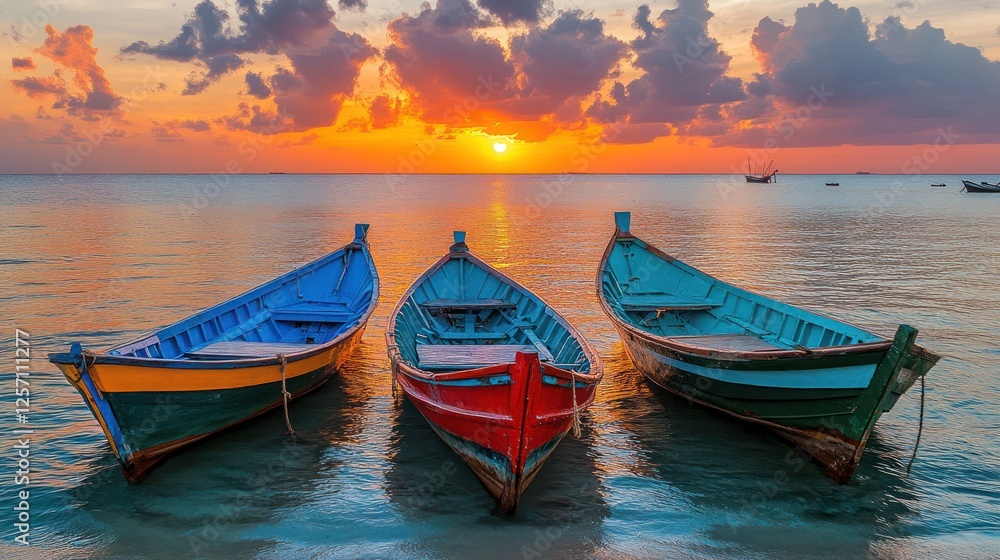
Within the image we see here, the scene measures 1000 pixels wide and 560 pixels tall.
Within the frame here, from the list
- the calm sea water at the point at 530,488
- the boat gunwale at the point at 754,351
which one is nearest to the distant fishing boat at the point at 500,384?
the calm sea water at the point at 530,488

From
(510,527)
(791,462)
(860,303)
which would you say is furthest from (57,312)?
(860,303)

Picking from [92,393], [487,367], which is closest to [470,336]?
[487,367]

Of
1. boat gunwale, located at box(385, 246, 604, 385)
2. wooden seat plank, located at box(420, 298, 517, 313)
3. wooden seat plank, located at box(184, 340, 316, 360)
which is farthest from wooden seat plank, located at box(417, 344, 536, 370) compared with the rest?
wooden seat plank, located at box(420, 298, 517, 313)

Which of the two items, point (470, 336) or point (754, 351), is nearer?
point (754, 351)

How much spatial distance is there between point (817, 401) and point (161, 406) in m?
8.77

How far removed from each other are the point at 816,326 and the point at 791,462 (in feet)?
8.71

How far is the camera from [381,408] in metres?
11.7

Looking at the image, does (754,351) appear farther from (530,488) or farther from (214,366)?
(214,366)

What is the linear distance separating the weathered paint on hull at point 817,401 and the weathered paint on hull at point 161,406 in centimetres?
678

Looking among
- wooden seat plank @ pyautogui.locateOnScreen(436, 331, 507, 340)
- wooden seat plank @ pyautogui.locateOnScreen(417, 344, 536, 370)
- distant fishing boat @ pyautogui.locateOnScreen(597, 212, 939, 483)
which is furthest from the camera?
wooden seat plank @ pyautogui.locateOnScreen(436, 331, 507, 340)

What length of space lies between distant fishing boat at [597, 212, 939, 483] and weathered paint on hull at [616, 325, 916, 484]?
15 millimetres

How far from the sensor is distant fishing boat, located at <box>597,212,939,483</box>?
7.95 meters

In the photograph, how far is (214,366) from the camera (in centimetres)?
881

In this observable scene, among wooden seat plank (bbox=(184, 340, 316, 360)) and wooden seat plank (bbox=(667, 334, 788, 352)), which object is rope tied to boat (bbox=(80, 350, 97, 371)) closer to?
wooden seat plank (bbox=(184, 340, 316, 360))
